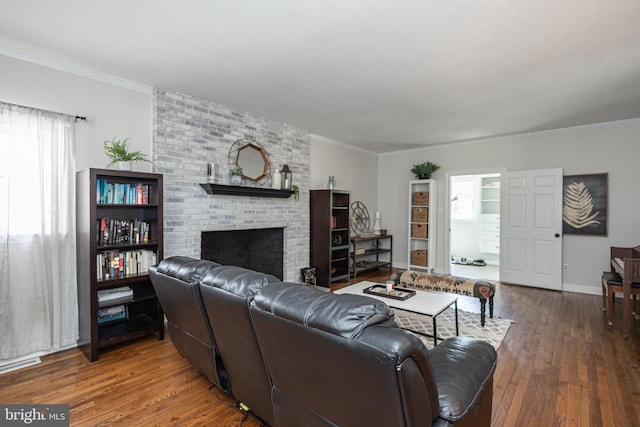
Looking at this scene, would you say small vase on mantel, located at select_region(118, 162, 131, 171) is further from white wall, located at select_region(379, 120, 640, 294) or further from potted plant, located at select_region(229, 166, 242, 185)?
white wall, located at select_region(379, 120, 640, 294)

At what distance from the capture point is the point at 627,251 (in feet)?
13.3

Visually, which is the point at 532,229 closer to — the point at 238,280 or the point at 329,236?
the point at 329,236

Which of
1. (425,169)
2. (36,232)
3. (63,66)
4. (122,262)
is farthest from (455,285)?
(63,66)

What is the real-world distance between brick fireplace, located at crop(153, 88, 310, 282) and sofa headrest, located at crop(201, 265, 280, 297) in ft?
6.76

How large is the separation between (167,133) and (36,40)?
1251 millimetres

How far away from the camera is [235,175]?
161 inches

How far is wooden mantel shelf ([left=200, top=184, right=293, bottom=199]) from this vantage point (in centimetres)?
376

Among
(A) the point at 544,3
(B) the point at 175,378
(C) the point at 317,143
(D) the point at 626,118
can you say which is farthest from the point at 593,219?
(B) the point at 175,378

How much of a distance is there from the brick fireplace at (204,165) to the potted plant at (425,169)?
2716 mm

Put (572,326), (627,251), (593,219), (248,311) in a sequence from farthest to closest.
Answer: (593,219), (627,251), (572,326), (248,311)

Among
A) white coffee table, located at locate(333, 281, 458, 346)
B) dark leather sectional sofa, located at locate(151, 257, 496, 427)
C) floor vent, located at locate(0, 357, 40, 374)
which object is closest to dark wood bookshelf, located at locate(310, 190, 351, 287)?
white coffee table, located at locate(333, 281, 458, 346)

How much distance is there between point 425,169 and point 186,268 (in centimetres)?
532

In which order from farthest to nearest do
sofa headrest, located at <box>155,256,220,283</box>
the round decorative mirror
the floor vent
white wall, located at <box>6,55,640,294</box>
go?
1. the round decorative mirror
2. white wall, located at <box>6,55,640,294</box>
3. the floor vent
4. sofa headrest, located at <box>155,256,220,283</box>

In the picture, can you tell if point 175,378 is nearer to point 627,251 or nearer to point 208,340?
point 208,340
